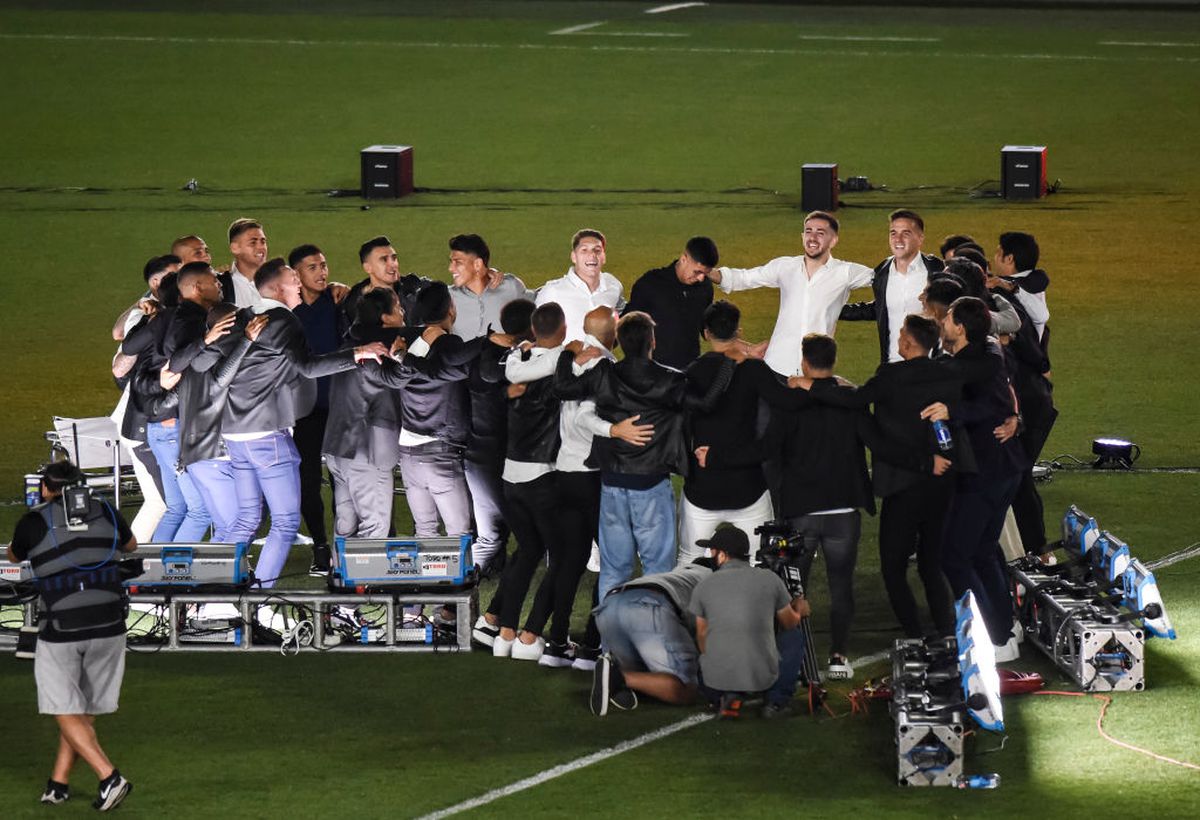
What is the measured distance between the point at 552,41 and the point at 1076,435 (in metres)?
24.3

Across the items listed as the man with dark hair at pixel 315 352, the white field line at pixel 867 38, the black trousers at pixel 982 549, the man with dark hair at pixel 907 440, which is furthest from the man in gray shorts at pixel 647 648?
the white field line at pixel 867 38

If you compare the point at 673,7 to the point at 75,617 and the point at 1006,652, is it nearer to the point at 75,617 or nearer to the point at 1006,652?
the point at 1006,652

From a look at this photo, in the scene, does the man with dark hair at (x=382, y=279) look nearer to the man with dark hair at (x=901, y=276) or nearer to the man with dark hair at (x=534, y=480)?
the man with dark hair at (x=534, y=480)

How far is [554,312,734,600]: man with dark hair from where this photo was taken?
11.4 meters

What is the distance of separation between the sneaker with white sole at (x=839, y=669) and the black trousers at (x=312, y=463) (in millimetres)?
3814

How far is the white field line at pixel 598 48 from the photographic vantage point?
37.3m

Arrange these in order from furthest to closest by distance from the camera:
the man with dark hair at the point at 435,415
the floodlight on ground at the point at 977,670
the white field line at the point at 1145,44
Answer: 1. the white field line at the point at 1145,44
2. the man with dark hair at the point at 435,415
3. the floodlight on ground at the point at 977,670

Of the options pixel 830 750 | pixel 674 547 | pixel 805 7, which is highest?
pixel 805 7

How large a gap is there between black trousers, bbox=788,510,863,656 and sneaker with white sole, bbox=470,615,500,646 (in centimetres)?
185

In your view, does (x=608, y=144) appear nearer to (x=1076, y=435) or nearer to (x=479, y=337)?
(x=1076, y=435)

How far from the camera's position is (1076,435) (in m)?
16.8

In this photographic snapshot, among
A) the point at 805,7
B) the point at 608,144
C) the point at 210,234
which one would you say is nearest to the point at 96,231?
the point at 210,234

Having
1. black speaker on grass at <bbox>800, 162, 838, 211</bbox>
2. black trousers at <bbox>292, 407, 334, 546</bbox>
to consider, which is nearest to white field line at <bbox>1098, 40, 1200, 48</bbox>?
black speaker on grass at <bbox>800, 162, 838, 211</bbox>

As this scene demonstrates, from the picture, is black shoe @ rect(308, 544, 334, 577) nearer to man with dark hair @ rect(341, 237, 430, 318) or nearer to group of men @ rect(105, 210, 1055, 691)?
group of men @ rect(105, 210, 1055, 691)
